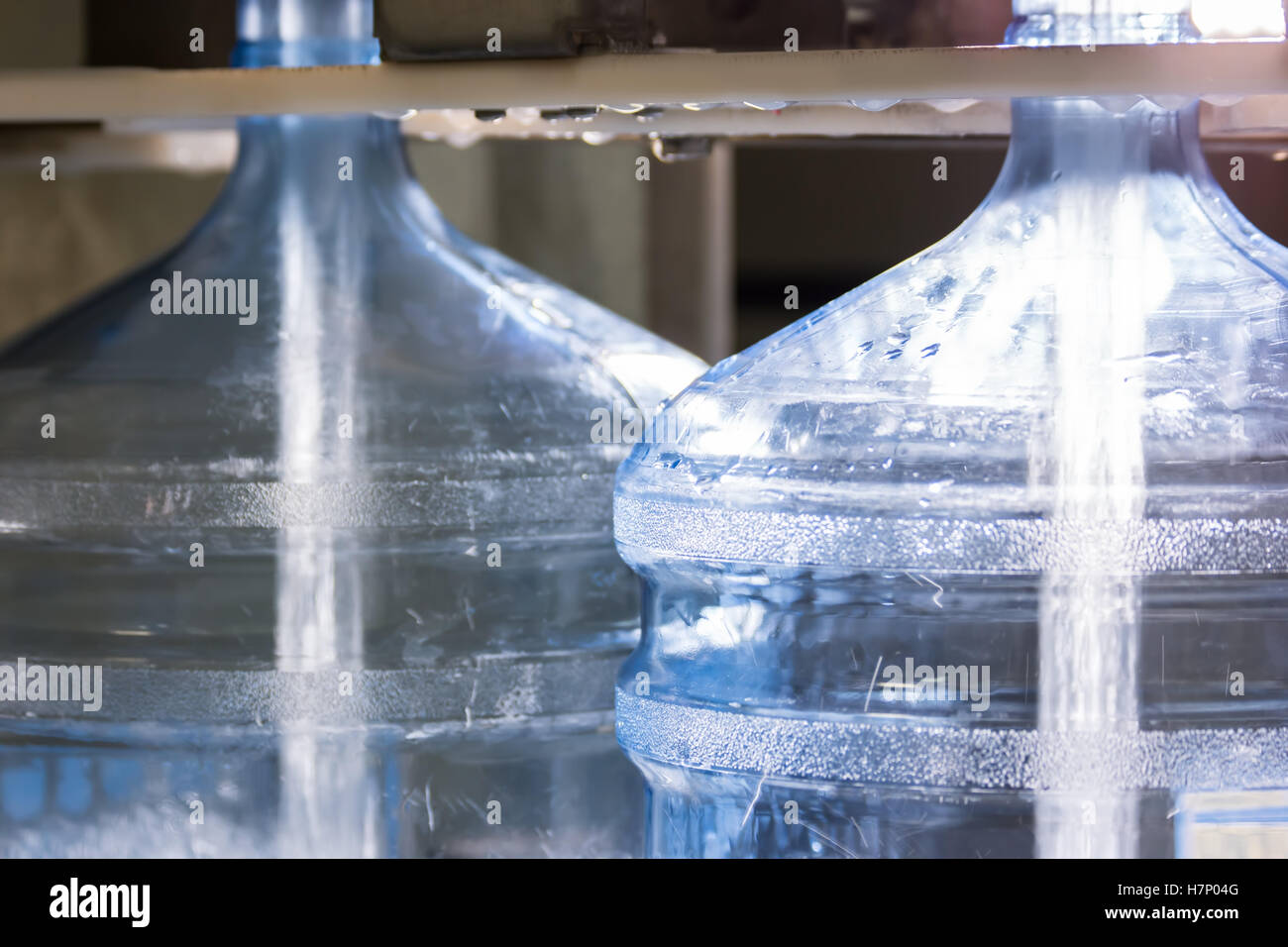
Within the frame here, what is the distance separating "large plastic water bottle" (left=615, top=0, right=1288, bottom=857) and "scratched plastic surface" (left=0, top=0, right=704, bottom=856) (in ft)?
0.64

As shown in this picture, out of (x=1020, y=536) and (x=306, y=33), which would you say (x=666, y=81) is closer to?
(x=1020, y=536)

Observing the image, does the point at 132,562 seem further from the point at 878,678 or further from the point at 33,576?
the point at 878,678

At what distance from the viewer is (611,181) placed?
3.67 metres

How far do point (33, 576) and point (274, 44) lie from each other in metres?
0.37

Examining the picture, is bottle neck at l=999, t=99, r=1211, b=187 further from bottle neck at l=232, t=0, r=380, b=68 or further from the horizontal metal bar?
bottle neck at l=232, t=0, r=380, b=68

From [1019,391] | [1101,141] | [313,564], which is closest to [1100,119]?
[1101,141]

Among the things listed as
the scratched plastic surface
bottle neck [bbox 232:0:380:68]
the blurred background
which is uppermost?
bottle neck [bbox 232:0:380:68]

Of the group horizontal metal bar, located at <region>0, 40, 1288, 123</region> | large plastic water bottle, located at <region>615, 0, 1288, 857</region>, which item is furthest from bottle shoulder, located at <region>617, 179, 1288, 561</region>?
horizontal metal bar, located at <region>0, 40, 1288, 123</region>

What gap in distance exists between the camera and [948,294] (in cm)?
91

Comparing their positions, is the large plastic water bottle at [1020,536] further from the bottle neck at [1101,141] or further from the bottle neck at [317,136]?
the bottle neck at [317,136]

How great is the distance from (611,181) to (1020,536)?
9.60ft

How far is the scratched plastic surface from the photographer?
108 cm

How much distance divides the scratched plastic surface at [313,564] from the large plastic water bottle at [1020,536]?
0.20 meters
